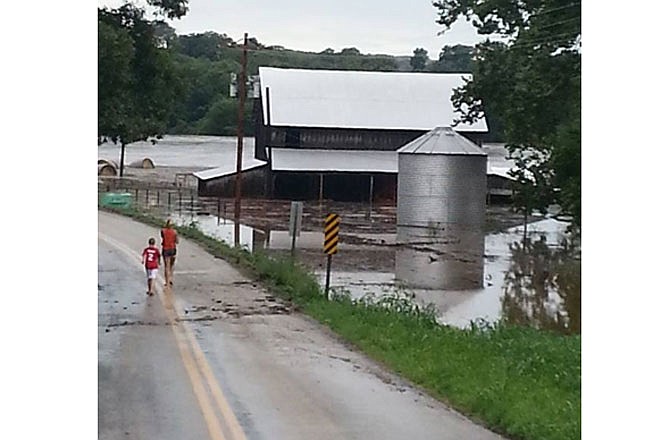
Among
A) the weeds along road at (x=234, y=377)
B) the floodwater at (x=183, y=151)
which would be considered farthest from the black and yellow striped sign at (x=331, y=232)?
the floodwater at (x=183, y=151)

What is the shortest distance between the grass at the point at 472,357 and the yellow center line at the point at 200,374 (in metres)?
1.42

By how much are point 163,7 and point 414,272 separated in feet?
22.0

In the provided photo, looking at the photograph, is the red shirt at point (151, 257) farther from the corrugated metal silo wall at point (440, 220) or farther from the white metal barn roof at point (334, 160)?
the corrugated metal silo wall at point (440, 220)

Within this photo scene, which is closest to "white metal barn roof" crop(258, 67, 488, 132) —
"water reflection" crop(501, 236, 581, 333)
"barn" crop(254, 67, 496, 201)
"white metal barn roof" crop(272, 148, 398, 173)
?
"barn" crop(254, 67, 496, 201)

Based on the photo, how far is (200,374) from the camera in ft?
24.6

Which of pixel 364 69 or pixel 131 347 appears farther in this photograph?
pixel 364 69

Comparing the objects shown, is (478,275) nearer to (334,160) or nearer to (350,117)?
(334,160)

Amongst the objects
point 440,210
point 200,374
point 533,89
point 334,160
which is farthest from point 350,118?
point 200,374

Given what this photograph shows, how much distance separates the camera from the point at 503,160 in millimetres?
14703

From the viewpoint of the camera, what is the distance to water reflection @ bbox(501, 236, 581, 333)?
11750mm

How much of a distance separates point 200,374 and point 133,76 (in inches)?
150
